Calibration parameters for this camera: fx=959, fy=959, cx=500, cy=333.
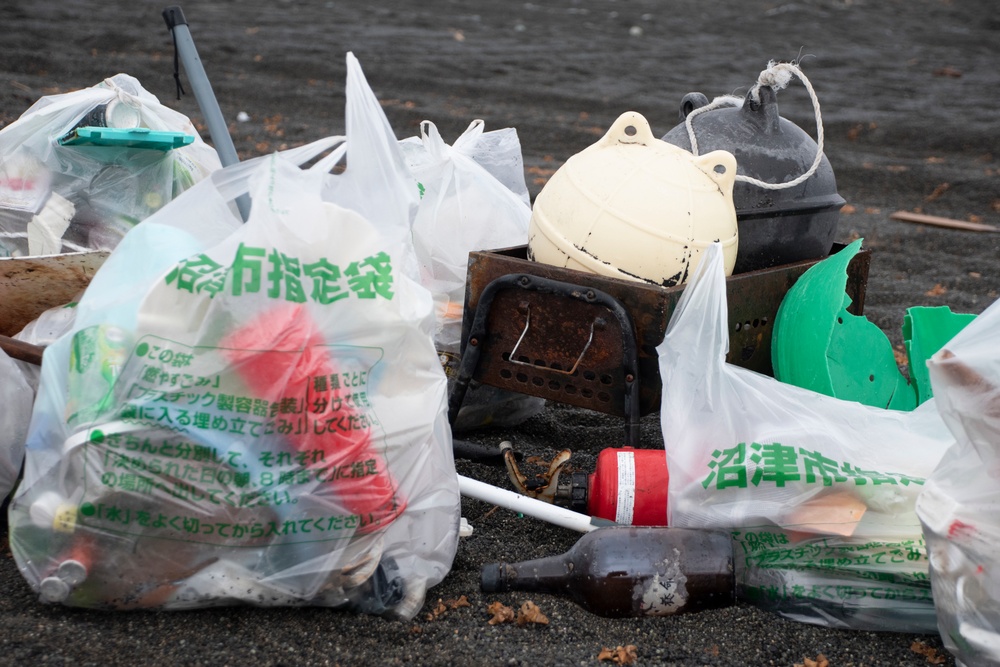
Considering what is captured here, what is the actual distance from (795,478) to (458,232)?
113cm

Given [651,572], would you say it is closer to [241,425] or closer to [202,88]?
[241,425]

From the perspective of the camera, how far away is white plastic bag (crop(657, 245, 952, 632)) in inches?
64.9

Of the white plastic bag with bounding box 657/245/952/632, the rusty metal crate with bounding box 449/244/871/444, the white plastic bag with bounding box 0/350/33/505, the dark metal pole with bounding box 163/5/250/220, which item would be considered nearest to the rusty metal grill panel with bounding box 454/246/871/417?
the rusty metal crate with bounding box 449/244/871/444

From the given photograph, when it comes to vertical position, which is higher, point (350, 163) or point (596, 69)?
point (350, 163)

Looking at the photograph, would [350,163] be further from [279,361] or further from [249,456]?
[249,456]

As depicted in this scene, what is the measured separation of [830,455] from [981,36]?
12.4 metres

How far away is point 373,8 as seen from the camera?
11.5 metres

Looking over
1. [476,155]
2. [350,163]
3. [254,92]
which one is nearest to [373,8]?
[254,92]

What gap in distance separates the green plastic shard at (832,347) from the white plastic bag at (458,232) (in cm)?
72

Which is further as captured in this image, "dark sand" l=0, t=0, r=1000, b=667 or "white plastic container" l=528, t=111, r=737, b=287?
"white plastic container" l=528, t=111, r=737, b=287

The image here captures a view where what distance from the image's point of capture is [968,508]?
1482mm

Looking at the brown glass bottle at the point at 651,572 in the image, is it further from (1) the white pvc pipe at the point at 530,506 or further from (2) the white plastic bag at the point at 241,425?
(2) the white plastic bag at the point at 241,425

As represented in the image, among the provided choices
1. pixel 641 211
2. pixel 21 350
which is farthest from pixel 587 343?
pixel 21 350

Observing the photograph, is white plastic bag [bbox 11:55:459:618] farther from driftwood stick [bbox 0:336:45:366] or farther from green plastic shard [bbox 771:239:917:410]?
green plastic shard [bbox 771:239:917:410]
